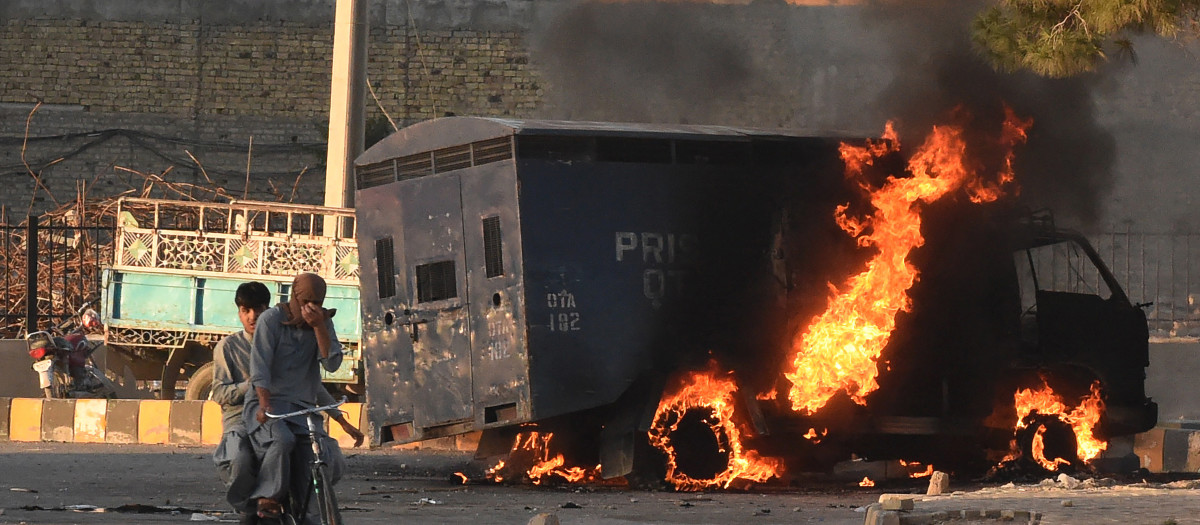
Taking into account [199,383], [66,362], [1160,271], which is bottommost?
[199,383]

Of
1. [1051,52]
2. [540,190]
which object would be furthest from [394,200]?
[1051,52]

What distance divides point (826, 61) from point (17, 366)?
1870cm

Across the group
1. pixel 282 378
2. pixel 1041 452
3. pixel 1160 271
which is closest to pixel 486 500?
pixel 282 378

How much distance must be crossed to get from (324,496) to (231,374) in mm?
830

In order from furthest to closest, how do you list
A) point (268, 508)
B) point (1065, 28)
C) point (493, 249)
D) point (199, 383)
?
point (199, 383)
point (1065, 28)
point (493, 249)
point (268, 508)

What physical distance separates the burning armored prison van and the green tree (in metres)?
1.08

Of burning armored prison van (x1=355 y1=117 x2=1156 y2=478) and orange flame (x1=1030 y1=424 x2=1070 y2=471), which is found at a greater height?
burning armored prison van (x1=355 y1=117 x2=1156 y2=478)

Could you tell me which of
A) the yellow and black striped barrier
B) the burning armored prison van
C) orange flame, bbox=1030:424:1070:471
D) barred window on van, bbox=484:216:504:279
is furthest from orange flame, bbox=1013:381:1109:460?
the yellow and black striped barrier

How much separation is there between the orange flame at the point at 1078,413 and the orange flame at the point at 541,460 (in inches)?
140

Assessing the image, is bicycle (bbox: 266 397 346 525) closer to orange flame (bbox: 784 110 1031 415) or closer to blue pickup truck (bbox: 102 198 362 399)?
orange flame (bbox: 784 110 1031 415)

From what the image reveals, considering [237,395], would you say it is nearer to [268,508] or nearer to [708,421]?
[268,508]

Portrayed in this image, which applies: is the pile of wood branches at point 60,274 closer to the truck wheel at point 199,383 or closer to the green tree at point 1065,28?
the truck wheel at point 199,383

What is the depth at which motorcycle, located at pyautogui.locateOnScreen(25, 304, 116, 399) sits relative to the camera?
19797mm

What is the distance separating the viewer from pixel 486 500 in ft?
39.3
